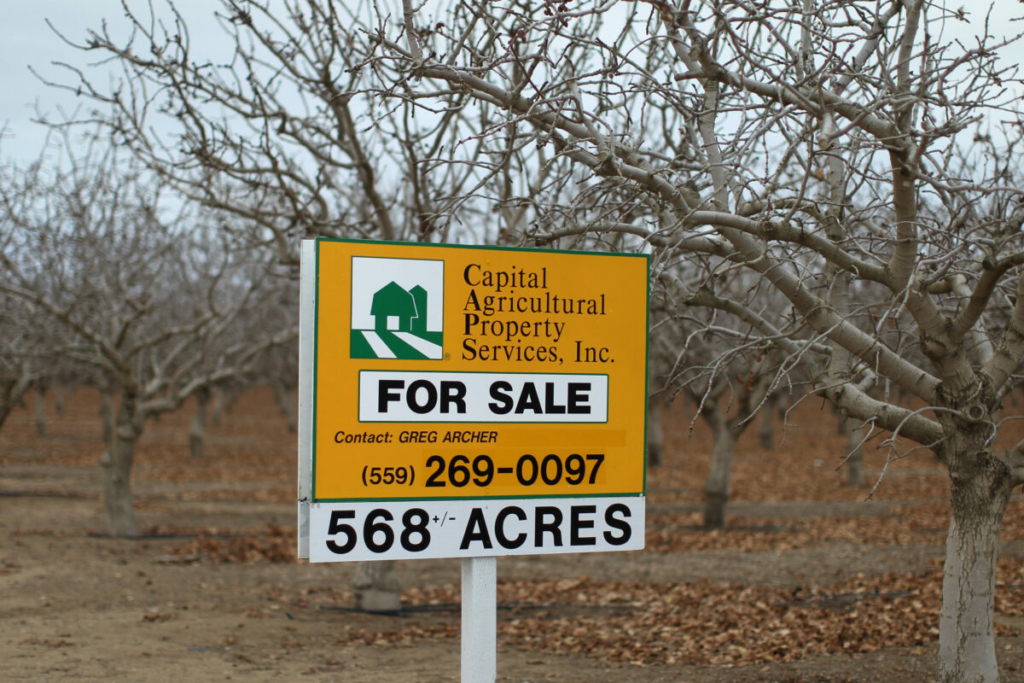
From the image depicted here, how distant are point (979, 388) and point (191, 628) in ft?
24.0

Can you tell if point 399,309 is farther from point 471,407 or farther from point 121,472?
point 121,472

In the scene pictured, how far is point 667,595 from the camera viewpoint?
10500mm

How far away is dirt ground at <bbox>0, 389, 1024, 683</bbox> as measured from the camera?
24.3 feet

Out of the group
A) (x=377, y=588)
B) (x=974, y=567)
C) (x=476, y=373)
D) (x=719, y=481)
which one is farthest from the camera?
(x=719, y=481)

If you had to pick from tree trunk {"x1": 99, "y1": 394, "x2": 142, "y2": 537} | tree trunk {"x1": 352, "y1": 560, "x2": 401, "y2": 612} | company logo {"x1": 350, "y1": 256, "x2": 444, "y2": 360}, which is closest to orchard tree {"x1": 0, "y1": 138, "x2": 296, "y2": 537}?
tree trunk {"x1": 99, "y1": 394, "x2": 142, "y2": 537}

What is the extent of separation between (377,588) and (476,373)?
6.17 metres

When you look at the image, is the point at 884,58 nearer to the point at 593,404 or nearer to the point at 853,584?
the point at 593,404

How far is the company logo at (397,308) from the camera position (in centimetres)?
420

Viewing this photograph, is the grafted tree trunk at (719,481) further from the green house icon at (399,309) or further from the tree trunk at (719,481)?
the green house icon at (399,309)

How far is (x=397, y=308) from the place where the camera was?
13.9 feet

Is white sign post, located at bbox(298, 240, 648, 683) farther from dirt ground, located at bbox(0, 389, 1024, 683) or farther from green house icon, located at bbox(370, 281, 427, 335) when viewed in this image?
dirt ground, located at bbox(0, 389, 1024, 683)

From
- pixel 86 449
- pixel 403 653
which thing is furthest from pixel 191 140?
pixel 86 449

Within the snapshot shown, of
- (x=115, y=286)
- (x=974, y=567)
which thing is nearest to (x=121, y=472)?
(x=115, y=286)

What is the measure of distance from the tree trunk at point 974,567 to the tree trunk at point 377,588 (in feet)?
19.7
